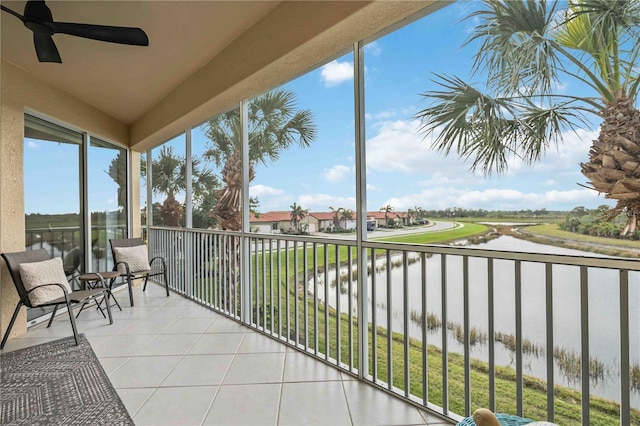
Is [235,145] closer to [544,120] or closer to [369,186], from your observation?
[369,186]

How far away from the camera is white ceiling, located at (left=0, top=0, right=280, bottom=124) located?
2.36 meters

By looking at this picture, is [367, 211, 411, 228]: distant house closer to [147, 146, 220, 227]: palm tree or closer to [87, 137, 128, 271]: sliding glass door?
[147, 146, 220, 227]: palm tree

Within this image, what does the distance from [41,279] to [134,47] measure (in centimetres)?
230

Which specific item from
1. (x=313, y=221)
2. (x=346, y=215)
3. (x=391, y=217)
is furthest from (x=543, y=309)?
(x=313, y=221)

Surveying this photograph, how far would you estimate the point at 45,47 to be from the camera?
7.30 feet

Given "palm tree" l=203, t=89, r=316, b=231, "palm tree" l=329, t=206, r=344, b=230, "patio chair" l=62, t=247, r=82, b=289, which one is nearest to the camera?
"palm tree" l=329, t=206, r=344, b=230

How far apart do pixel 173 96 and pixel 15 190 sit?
6.14ft

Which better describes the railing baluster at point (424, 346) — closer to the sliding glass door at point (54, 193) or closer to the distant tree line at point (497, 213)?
the distant tree line at point (497, 213)

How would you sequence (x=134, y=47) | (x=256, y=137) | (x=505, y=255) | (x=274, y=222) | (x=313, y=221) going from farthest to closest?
1. (x=256, y=137)
2. (x=274, y=222)
3. (x=313, y=221)
4. (x=134, y=47)
5. (x=505, y=255)

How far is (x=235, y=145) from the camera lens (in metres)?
4.73

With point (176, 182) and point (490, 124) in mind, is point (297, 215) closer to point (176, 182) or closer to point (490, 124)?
point (490, 124)

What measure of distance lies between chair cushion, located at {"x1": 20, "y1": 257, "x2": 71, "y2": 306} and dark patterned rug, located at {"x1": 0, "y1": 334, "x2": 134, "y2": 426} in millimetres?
428

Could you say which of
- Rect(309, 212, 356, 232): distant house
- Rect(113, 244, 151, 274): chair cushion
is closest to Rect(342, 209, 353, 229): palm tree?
Rect(309, 212, 356, 232): distant house

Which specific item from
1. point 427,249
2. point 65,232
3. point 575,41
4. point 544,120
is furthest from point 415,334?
point 65,232
